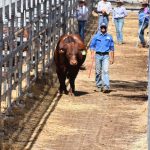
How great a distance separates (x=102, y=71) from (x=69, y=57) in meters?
1.19

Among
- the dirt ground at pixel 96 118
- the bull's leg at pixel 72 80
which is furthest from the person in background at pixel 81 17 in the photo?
the bull's leg at pixel 72 80

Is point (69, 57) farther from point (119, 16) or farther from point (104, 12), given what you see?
point (119, 16)

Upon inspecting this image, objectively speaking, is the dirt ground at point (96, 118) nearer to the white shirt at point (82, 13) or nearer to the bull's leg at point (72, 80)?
the bull's leg at point (72, 80)

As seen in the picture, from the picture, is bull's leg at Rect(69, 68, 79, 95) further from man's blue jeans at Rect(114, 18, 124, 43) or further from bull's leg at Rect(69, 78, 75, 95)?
man's blue jeans at Rect(114, 18, 124, 43)

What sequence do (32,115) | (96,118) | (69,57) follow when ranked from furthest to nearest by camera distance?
1. (69,57)
2. (96,118)
3. (32,115)

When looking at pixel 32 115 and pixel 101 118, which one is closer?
pixel 32 115

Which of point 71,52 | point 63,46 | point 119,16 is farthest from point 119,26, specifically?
point 71,52

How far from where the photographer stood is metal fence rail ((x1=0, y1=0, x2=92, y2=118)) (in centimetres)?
1327

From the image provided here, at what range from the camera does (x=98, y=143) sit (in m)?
12.5

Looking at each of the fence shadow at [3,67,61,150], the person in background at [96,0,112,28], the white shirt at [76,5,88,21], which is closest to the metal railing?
the fence shadow at [3,67,61,150]

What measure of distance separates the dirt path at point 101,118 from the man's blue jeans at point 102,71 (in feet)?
0.83

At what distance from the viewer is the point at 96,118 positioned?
1448 centimetres

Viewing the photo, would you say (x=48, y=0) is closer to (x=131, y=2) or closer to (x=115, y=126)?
(x=115, y=126)

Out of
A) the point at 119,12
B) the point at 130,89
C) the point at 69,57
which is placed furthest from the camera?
the point at 119,12
